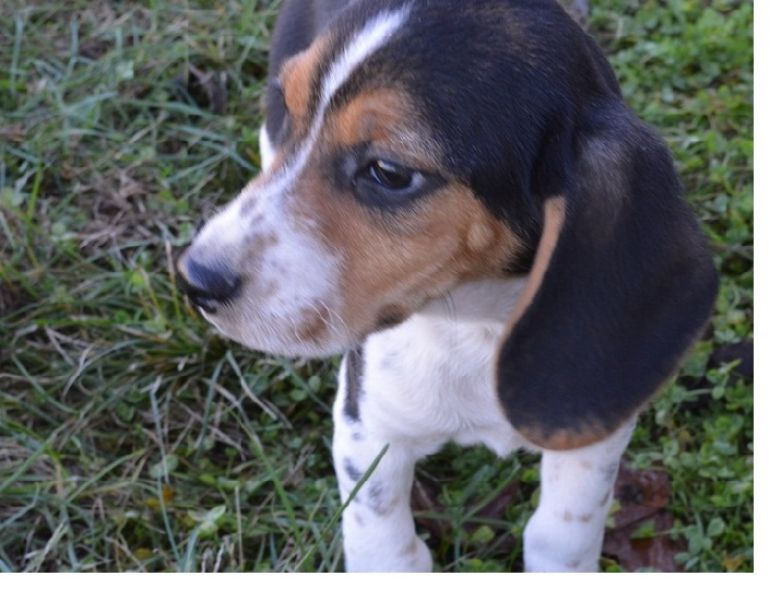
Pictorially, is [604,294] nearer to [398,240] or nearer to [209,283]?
[398,240]

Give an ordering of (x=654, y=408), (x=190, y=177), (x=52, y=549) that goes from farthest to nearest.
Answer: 1. (x=190, y=177)
2. (x=654, y=408)
3. (x=52, y=549)

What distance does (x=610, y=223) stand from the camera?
2.89 m

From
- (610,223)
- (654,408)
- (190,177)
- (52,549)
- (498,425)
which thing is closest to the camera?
(610,223)

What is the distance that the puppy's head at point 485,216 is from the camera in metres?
2.92

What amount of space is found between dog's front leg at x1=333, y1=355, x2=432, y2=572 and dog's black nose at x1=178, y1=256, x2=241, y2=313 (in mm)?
826

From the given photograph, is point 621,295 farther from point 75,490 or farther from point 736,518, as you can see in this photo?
point 75,490

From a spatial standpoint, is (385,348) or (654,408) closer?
(385,348)

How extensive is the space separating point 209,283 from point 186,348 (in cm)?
161

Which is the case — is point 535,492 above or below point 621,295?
below

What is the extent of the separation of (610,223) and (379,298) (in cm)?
56

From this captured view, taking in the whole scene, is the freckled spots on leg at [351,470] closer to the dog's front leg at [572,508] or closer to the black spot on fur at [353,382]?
the black spot on fur at [353,382]

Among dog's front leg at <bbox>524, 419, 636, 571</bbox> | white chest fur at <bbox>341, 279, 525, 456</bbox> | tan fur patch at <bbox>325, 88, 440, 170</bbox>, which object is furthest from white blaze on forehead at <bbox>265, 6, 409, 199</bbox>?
dog's front leg at <bbox>524, 419, 636, 571</bbox>

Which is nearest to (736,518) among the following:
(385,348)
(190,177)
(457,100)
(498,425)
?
(498,425)

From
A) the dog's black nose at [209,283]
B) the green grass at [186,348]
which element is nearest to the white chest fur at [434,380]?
the green grass at [186,348]
